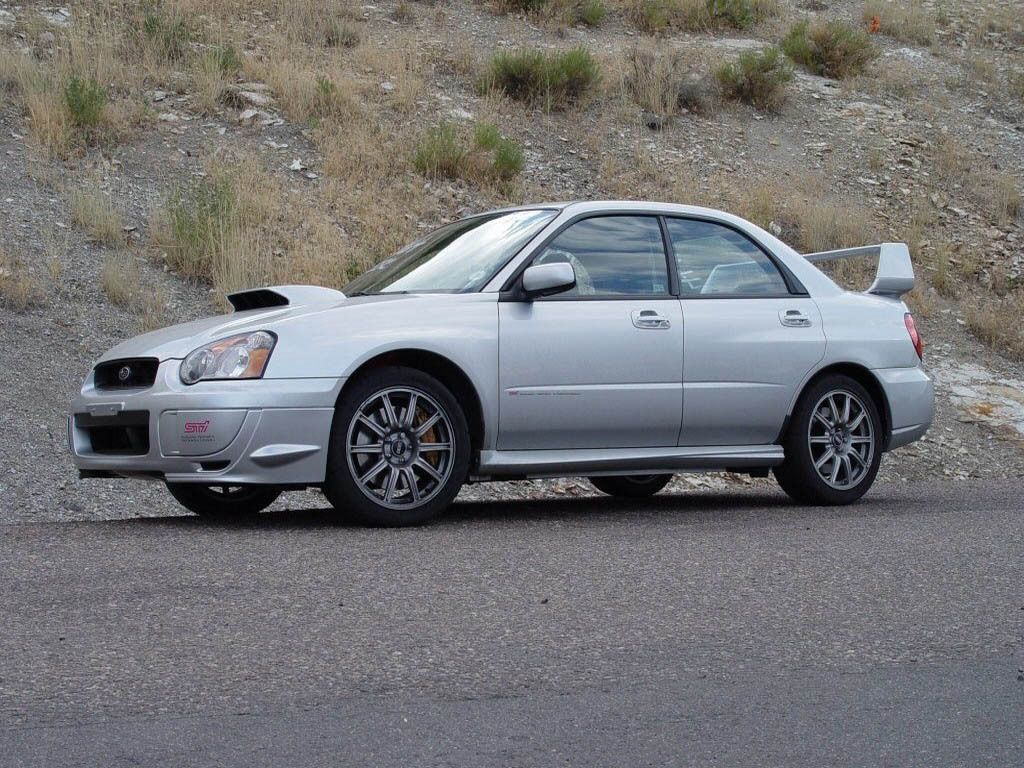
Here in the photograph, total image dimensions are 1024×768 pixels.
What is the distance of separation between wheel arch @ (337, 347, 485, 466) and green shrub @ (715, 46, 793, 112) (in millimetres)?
15582

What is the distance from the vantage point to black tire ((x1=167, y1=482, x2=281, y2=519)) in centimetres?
774

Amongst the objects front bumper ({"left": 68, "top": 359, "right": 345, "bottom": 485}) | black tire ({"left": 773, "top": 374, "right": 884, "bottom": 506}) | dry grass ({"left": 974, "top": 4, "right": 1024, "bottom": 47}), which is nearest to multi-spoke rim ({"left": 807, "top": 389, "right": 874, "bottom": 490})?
black tire ({"left": 773, "top": 374, "right": 884, "bottom": 506})

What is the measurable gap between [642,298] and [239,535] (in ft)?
8.32

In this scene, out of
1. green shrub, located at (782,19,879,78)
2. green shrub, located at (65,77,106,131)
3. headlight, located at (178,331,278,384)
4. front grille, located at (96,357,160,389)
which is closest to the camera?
headlight, located at (178,331,278,384)

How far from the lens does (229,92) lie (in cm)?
1786

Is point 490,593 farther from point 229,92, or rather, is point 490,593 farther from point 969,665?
point 229,92

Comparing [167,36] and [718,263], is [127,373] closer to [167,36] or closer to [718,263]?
[718,263]

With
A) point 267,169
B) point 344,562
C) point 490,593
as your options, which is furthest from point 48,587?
point 267,169

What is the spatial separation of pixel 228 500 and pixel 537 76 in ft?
43.5

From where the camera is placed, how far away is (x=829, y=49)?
23875mm

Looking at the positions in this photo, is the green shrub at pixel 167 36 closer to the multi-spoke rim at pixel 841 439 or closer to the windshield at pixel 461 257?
the windshield at pixel 461 257

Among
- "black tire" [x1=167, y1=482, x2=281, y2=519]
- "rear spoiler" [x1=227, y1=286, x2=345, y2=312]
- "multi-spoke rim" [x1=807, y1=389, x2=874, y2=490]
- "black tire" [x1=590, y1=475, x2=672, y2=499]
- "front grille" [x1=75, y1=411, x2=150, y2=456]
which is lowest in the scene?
"black tire" [x1=590, y1=475, x2=672, y2=499]

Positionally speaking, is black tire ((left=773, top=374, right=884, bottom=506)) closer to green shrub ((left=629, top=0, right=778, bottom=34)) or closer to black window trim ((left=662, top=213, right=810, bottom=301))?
black window trim ((left=662, top=213, right=810, bottom=301))

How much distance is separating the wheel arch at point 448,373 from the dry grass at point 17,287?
6.59 meters
